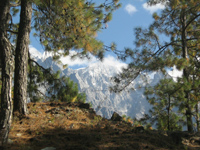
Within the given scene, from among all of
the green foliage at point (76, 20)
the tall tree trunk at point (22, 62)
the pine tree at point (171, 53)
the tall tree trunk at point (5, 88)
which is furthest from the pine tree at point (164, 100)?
the tall tree trunk at point (5, 88)

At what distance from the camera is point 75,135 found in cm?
360

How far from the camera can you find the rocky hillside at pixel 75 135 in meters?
3.10

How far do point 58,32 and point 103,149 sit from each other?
376cm

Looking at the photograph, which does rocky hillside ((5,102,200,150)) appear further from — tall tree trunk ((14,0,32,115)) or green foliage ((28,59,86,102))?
green foliage ((28,59,86,102))

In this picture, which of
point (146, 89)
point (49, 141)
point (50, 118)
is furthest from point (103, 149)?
point (146, 89)

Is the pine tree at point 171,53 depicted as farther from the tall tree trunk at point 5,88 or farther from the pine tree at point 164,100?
the tall tree trunk at point 5,88

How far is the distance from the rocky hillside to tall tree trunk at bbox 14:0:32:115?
38 cm

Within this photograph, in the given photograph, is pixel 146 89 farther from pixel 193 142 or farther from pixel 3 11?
pixel 3 11

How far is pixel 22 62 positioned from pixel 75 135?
2.54 meters

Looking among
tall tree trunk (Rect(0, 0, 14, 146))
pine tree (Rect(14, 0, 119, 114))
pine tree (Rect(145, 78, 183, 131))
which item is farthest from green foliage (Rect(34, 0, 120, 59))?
pine tree (Rect(145, 78, 183, 131))

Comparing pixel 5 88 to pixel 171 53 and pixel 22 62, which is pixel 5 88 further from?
pixel 171 53

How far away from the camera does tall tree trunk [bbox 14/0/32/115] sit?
4320 millimetres

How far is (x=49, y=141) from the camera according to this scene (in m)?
3.23

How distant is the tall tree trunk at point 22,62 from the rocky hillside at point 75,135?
38cm
